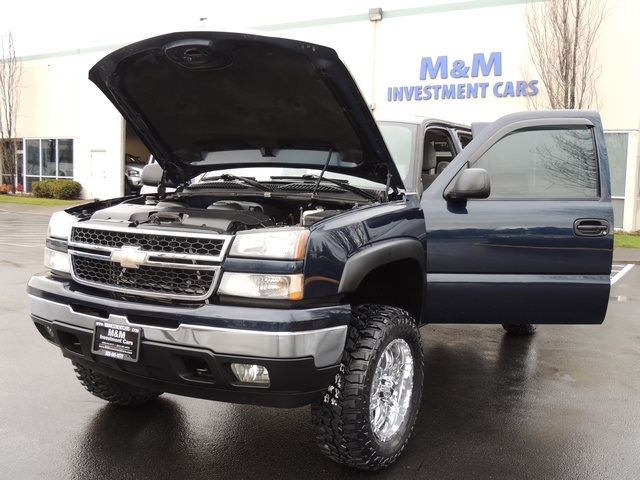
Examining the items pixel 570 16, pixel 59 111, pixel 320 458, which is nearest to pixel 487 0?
pixel 570 16

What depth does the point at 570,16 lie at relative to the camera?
17.5m

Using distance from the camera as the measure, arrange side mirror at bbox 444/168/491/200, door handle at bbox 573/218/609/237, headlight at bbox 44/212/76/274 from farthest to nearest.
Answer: door handle at bbox 573/218/609/237, side mirror at bbox 444/168/491/200, headlight at bbox 44/212/76/274

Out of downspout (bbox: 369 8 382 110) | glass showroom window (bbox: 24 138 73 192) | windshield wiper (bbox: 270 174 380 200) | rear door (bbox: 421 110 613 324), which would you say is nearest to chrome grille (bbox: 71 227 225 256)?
windshield wiper (bbox: 270 174 380 200)

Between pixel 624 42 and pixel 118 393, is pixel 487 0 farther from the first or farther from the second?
pixel 118 393

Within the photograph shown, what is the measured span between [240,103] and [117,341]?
1647 millimetres

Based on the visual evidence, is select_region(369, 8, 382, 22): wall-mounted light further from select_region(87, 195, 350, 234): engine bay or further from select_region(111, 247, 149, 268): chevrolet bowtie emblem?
select_region(111, 247, 149, 268): chevrolet bowtie emblem

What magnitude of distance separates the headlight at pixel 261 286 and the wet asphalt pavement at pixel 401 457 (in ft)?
3.41

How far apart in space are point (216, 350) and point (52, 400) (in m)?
2.10

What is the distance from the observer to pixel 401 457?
3576 mm

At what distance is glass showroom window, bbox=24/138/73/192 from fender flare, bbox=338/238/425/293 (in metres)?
28.8

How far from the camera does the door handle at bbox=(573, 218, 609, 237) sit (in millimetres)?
4105

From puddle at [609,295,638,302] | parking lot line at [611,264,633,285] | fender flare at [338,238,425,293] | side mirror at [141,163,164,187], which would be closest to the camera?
fender flare at [338,238,425,293]

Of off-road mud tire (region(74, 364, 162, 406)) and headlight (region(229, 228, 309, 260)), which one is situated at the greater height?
headlight (region(229, 228, 309, 260))

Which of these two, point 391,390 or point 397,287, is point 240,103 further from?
point 391,390
